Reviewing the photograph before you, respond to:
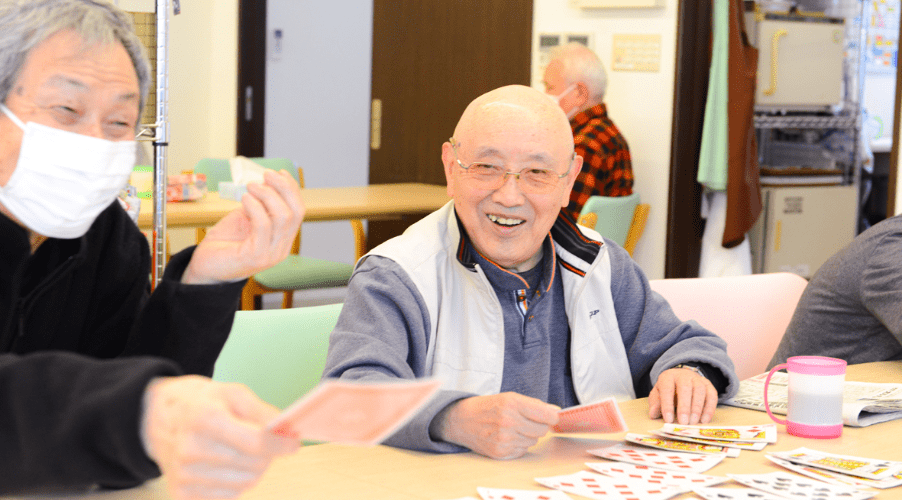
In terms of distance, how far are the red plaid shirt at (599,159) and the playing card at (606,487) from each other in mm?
2909

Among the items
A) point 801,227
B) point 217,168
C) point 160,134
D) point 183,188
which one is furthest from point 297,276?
point 801,227

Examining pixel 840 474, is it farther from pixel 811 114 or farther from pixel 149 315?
pixel 811 114

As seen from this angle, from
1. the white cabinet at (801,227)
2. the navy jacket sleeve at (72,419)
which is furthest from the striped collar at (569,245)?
the white cabinet at (801,227)

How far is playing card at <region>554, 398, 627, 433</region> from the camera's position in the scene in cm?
145

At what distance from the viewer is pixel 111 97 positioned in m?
1.20

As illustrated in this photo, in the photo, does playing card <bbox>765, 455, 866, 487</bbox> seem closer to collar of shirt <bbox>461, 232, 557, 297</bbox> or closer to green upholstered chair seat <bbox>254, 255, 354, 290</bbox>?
collar of shirt <bbox>461, 232, 557, 297</bbox>

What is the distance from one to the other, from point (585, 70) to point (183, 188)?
1882 millimetres

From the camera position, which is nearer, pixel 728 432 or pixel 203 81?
pixel 728 432

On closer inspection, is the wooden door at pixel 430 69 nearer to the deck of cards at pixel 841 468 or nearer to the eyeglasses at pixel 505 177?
the eyeglasses at pixel 505 177

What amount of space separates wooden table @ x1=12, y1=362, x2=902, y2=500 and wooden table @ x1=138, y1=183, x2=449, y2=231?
236cm

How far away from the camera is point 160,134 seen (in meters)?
1.96

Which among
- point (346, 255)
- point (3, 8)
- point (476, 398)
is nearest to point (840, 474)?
point (476, 398)

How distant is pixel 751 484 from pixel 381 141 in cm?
493

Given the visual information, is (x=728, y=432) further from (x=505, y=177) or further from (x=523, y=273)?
(x=505, y=177)
